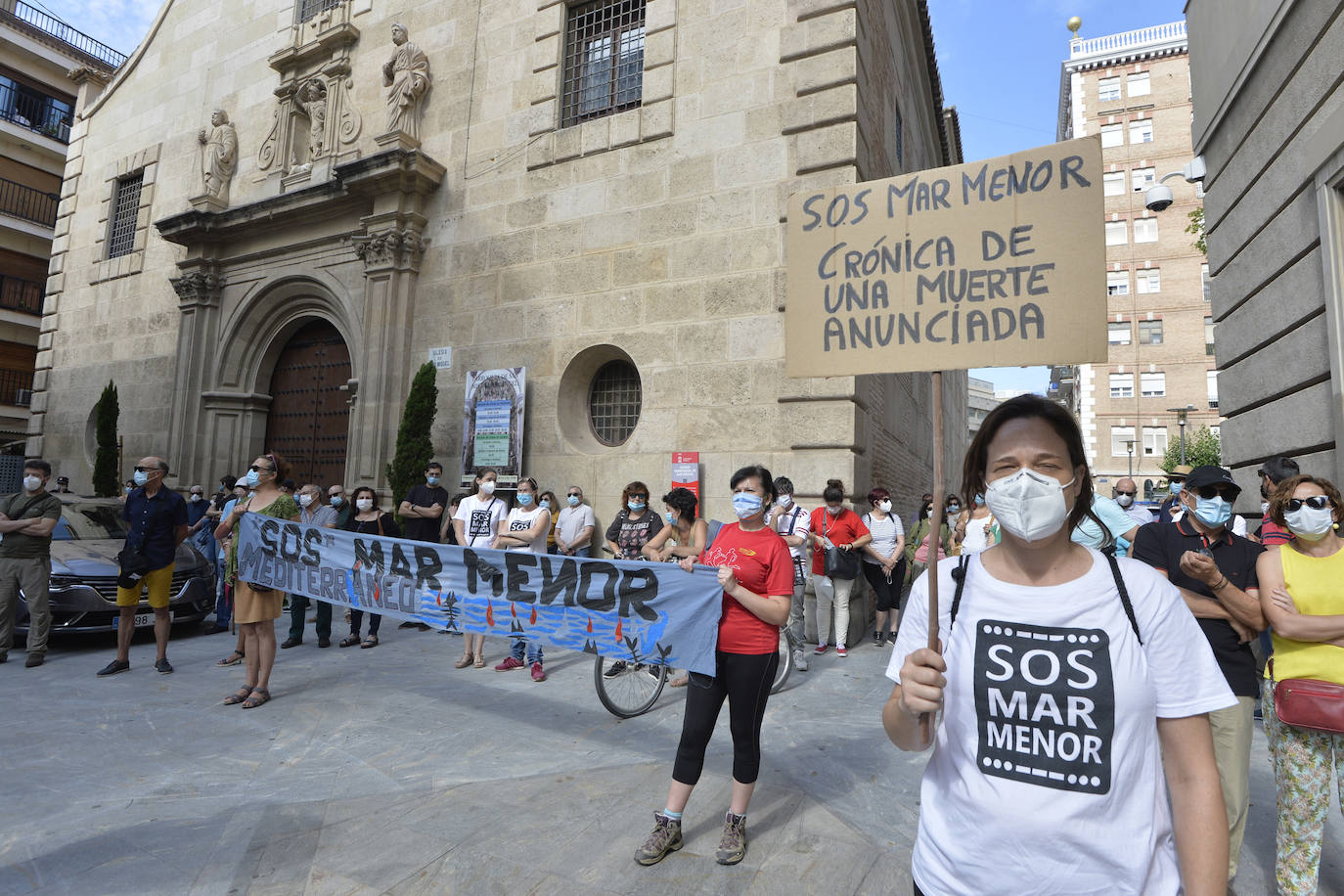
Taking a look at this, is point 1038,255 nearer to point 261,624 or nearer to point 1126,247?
point 261,624

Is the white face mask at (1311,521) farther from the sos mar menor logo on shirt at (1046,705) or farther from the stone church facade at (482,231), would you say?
the stone church facade at (482,231)

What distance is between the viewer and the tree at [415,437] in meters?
11.1

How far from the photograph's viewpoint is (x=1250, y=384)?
7.86m

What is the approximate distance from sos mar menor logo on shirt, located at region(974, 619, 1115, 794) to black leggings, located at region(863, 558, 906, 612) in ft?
A: 24.2

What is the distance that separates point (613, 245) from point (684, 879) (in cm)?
880

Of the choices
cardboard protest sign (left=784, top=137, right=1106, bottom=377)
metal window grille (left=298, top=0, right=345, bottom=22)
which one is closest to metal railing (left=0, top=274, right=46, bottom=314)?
metal window grille (left=298, top=0, right=345, bottom=22)

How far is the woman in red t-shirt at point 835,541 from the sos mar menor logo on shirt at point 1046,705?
6.38m

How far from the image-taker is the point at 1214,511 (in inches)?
139

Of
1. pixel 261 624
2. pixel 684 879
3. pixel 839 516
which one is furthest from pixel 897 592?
pixel 261 624

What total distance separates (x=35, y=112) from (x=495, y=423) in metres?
29.0

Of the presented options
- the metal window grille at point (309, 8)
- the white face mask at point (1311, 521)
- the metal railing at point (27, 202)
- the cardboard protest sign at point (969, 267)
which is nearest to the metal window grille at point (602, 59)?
the metal window grille at point (309, 8)

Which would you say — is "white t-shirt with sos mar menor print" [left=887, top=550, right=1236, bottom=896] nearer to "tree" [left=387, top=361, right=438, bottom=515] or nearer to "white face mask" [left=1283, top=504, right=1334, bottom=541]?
"white face mask" [left=1283, top=504, right=1334, bottom=541]

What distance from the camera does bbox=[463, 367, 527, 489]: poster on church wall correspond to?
35.1 ft

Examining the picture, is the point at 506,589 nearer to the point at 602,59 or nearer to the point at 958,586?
the point at 958,586
